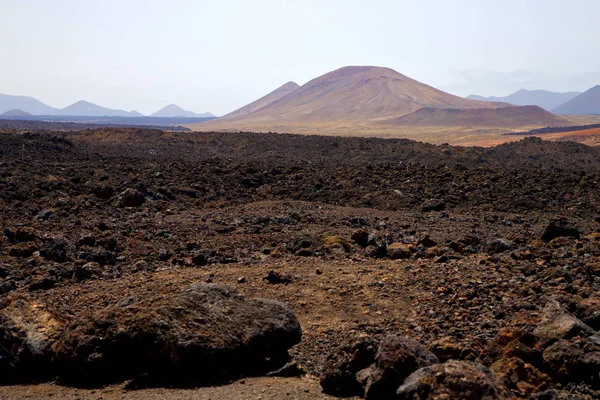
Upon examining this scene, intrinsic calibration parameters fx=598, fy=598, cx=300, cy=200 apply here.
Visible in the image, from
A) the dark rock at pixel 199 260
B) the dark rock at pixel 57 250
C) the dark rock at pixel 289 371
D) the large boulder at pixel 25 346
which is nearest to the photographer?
the dark rock at pixel 289 371

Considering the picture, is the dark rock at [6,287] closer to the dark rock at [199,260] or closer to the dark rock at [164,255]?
the dark rock at [164,255]

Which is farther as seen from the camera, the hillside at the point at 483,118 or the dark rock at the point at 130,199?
the hillside at the point at 483,118

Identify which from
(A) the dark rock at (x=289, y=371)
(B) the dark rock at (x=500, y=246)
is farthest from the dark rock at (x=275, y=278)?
(B) the dark rock at (x=500, y=246)

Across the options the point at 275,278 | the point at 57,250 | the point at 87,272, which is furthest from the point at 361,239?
the point at 57,250

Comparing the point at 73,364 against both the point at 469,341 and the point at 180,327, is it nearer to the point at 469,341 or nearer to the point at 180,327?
the point at 180,327

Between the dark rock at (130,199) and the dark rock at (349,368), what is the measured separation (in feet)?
33.3

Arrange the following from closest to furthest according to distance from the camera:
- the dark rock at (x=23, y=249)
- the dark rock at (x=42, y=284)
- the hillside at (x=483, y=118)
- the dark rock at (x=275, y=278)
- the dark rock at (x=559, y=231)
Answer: the dark rock at (x=275, y=278)
the dark rock at (x=42, y=284)
the dark rock at (x=23, y=249)
the dark rock at (x=559, y=231)
the hillside at (x=483, y=118)

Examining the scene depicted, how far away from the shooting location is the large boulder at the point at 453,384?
3.68 meters

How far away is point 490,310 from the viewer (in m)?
6.38

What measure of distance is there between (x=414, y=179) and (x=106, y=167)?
9.71m

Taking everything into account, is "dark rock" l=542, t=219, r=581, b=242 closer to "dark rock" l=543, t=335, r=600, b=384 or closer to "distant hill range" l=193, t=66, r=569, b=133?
"dark rock" l=543, t=335, r=600, b=384

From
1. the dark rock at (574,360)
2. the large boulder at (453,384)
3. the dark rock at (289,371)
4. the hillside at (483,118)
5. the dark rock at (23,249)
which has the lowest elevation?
the dark rock at (289,371)

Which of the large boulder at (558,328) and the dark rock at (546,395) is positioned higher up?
the large boulder at (558,328)

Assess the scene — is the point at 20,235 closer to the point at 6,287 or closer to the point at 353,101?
the point at 6,287
